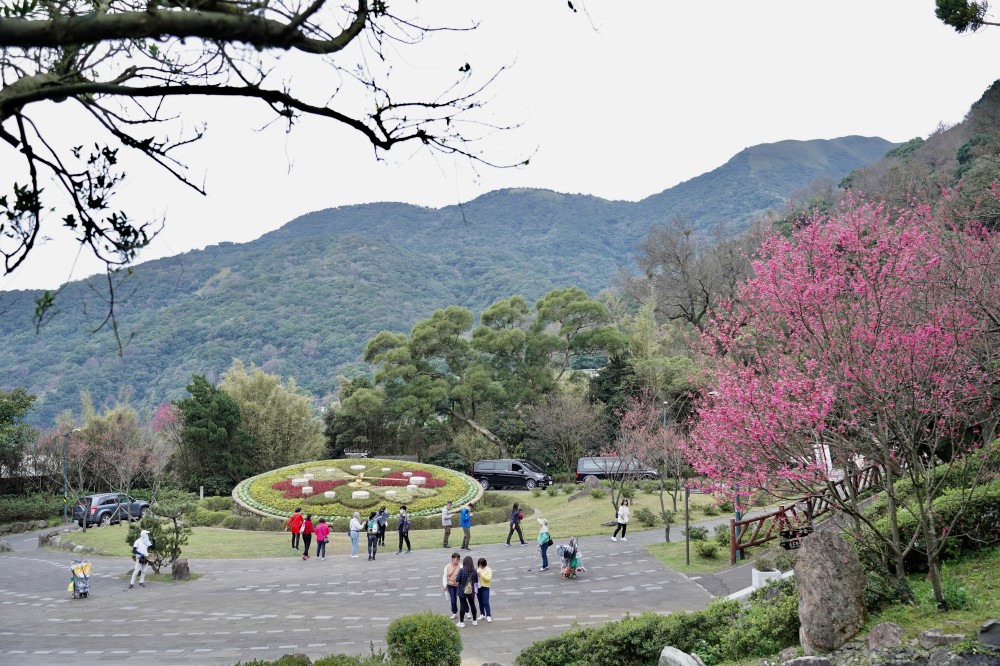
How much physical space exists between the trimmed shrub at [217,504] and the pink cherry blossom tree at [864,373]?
27.1 metres

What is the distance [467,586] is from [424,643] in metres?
3.20

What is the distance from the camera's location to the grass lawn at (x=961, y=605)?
7.61m

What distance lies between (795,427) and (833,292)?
1.80 meters

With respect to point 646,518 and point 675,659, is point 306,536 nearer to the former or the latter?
point 646,518

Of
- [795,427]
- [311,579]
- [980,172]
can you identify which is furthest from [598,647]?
[980,172]

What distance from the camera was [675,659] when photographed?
8.47 metres

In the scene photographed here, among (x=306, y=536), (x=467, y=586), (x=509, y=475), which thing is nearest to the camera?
(x=467, y=586)

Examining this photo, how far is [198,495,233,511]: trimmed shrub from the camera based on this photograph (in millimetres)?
32438

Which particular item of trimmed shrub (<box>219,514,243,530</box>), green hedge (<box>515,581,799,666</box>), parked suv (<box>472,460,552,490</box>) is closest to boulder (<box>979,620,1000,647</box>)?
green hedge (<box>515,581,799,666</box>)

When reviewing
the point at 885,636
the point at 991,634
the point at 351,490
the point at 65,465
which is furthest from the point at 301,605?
the point at 65,465

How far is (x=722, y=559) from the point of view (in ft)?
60.2

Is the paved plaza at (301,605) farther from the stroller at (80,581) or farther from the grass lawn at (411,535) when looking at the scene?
the grass lawn at (411,535)

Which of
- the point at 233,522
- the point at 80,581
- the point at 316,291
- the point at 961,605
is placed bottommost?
the point at 233,522

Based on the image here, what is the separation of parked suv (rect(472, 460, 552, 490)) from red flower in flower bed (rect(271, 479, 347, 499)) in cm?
891
